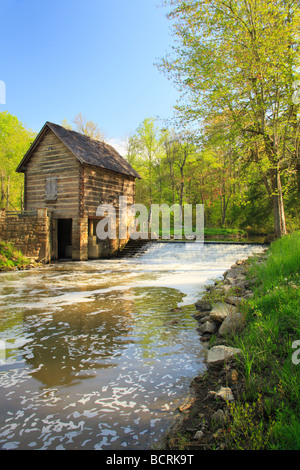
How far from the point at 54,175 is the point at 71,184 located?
143 centimetres

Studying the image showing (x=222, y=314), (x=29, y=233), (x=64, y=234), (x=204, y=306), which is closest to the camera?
(x=222, y=314)

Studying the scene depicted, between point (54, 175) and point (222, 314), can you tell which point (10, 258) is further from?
point (222, 314)

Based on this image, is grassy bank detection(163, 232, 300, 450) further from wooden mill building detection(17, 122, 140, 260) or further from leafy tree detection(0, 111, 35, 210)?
leafy tree detection(0, 111, 35, 210)

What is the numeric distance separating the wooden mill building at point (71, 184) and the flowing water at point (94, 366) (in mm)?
9467

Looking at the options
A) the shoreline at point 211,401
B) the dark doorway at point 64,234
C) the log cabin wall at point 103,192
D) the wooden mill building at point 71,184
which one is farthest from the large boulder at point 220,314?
the dark doorway at point 64,234

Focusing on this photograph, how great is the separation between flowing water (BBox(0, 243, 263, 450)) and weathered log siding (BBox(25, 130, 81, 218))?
9.92 m

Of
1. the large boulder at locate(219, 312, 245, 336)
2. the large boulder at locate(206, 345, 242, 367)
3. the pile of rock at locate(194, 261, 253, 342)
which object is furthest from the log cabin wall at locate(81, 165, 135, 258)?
the large boulder at locate(206, 345, 242, 367)

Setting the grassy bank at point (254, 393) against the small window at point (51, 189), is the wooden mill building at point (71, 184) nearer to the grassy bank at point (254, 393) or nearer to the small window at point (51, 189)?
the small window at point (51, 189)

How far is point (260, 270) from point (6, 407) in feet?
16.9

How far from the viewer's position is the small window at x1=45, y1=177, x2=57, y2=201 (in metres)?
17.7

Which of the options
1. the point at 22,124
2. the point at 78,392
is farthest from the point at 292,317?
the point at 22,124

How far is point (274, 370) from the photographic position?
2670 millimetres

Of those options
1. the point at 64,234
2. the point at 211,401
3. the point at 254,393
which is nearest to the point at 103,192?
the point at 64,234

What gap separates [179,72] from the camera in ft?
48.7
